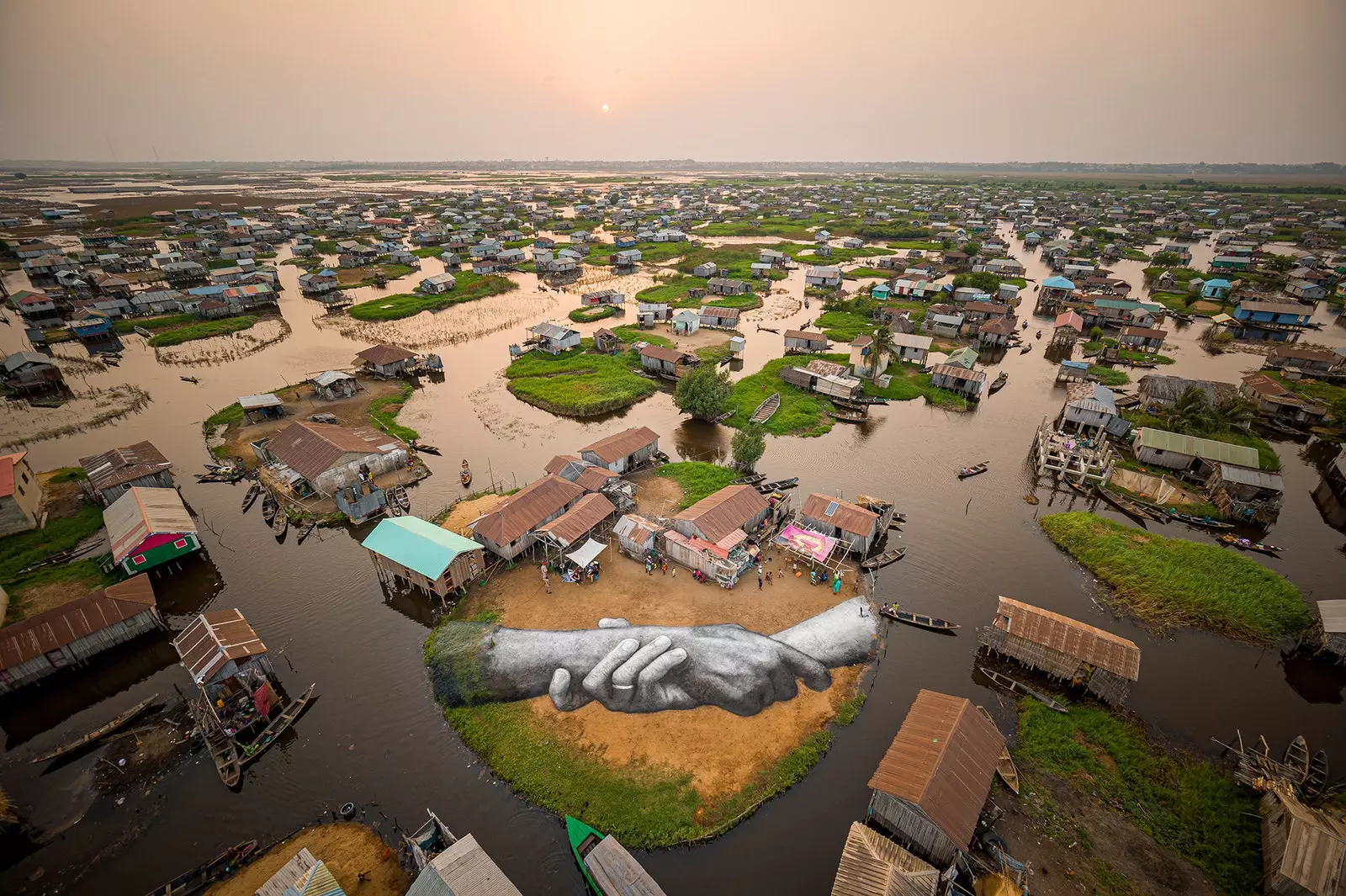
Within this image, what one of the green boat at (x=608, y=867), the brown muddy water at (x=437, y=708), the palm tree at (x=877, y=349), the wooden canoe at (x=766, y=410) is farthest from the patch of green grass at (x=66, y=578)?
the palm tree at (x=877, y=349)

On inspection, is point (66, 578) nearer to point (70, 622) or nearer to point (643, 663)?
point (70, 622)

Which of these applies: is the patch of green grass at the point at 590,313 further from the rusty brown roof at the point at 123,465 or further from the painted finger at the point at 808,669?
the painted finger at the point at 808,669

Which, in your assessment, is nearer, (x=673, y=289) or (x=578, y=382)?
(x=578, y=382)

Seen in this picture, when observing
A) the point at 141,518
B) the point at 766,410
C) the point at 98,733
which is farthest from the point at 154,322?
the point at 766,410

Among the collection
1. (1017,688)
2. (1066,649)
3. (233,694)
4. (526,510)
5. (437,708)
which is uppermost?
(526,510)

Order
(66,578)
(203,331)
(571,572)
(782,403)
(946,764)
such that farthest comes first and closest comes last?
(203,331)
(782,403)
(571,572)
(66,578)
(946,764)

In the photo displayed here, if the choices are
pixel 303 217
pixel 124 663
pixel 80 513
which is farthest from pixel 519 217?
pixel 124 663

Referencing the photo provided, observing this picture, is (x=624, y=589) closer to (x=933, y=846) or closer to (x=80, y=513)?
(x=933, y=846)
